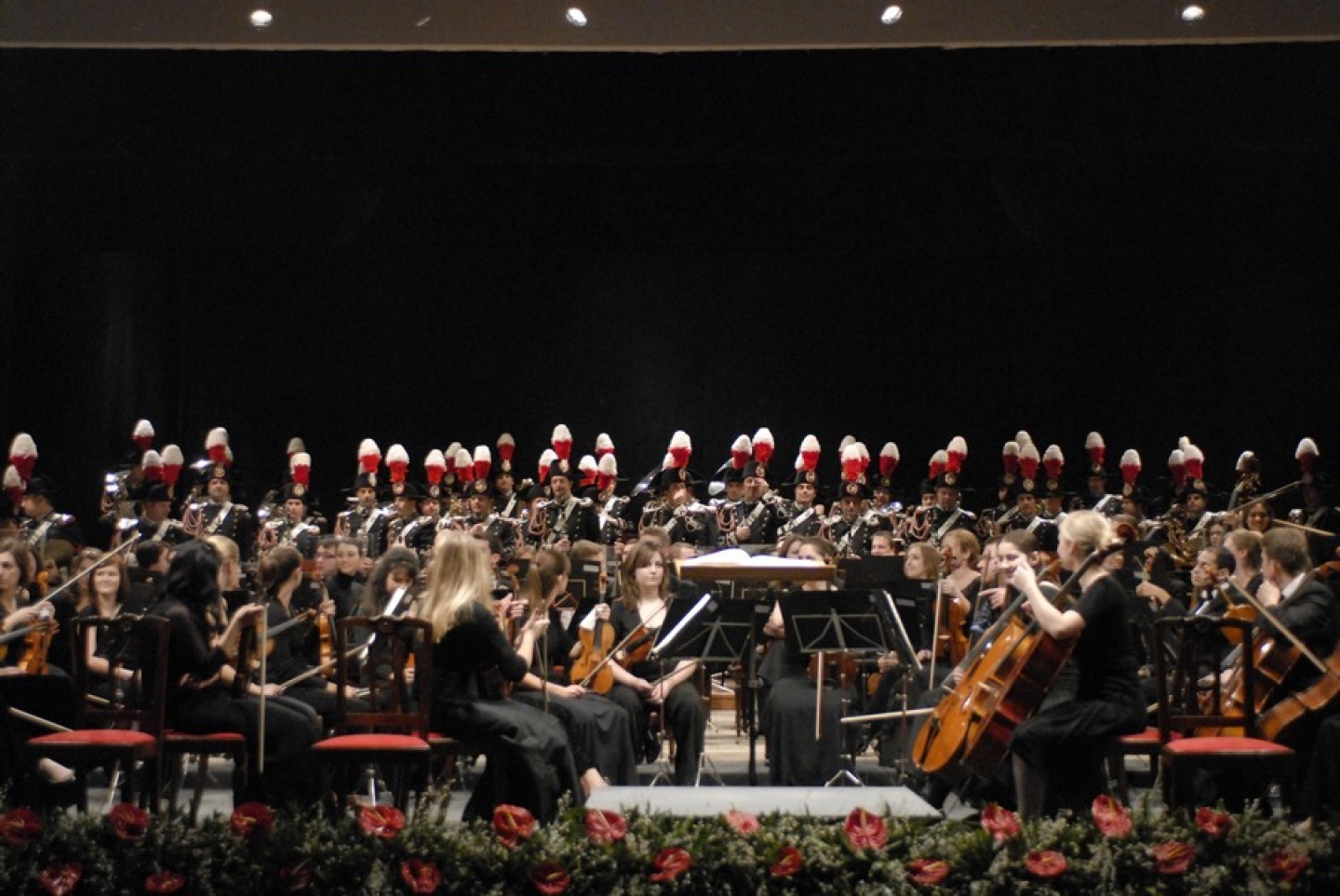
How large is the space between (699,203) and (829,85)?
1.96 meters

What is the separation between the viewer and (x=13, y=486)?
1279cm

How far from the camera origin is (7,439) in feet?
45.1

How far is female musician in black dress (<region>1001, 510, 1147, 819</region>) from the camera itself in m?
5.36

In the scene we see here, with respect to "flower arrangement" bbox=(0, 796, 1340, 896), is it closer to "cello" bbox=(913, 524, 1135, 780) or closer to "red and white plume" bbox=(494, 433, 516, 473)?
"cello" bbox=(913, 524, 1135, 780)

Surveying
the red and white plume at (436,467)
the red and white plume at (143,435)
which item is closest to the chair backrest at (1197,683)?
the red and white plume at (436,467)

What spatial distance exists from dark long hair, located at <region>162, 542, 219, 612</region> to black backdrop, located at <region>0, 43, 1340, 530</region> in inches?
313

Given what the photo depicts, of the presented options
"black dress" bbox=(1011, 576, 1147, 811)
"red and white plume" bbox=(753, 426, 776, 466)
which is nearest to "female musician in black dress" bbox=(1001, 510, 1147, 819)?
"black dress" bbox=(1011, 576, 1147, 811)

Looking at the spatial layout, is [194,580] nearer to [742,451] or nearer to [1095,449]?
[742,451]

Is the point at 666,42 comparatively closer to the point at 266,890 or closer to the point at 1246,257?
the point at 1246,257

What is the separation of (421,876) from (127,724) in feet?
7.61

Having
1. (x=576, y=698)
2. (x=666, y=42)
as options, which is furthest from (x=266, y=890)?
(x=666, y=42)

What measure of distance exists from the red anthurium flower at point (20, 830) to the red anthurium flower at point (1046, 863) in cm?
252

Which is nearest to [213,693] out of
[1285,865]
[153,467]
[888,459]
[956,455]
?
[1285,865]

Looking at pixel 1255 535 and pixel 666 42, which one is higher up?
pixel 666 42
